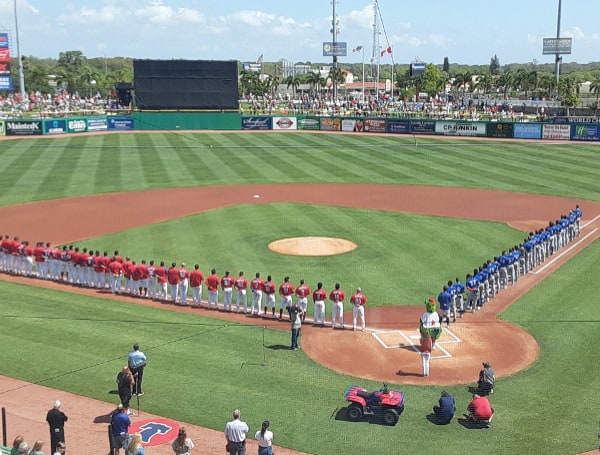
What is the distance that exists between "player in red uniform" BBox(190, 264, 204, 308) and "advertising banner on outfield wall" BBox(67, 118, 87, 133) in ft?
172

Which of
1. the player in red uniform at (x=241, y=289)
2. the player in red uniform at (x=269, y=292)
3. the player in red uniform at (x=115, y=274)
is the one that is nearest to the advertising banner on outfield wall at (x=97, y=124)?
the player in red uniform at (x=115, y=274)

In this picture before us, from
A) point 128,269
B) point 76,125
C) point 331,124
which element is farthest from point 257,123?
point 128,269

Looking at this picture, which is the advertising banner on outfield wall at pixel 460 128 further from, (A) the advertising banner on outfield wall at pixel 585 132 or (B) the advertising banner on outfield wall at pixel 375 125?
(A) the advertising banner on outfield wall at pixel 585 132

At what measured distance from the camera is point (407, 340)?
17016 millimetres

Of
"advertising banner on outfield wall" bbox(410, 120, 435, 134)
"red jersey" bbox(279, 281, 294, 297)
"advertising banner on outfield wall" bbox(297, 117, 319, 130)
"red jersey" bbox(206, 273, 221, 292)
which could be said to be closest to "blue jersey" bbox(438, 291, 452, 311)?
"red jersey" bbox(279, 281, 294, 297)

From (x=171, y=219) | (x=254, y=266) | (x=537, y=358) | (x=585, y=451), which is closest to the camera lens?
(x=585, y=451)

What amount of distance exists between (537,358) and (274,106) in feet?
281

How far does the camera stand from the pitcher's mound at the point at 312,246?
2503 centimetres

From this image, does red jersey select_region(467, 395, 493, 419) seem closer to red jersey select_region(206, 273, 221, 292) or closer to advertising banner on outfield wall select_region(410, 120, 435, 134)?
red jersey select_region(206, 273, 221, 292)

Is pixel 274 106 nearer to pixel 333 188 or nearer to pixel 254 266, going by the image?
pixel 333 188

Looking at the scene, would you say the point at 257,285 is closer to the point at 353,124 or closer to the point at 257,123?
the point at 353,124

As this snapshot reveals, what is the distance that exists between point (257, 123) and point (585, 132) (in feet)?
106

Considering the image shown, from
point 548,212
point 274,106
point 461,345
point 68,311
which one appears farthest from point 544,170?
point 274,106

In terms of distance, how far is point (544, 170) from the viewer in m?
45.5
